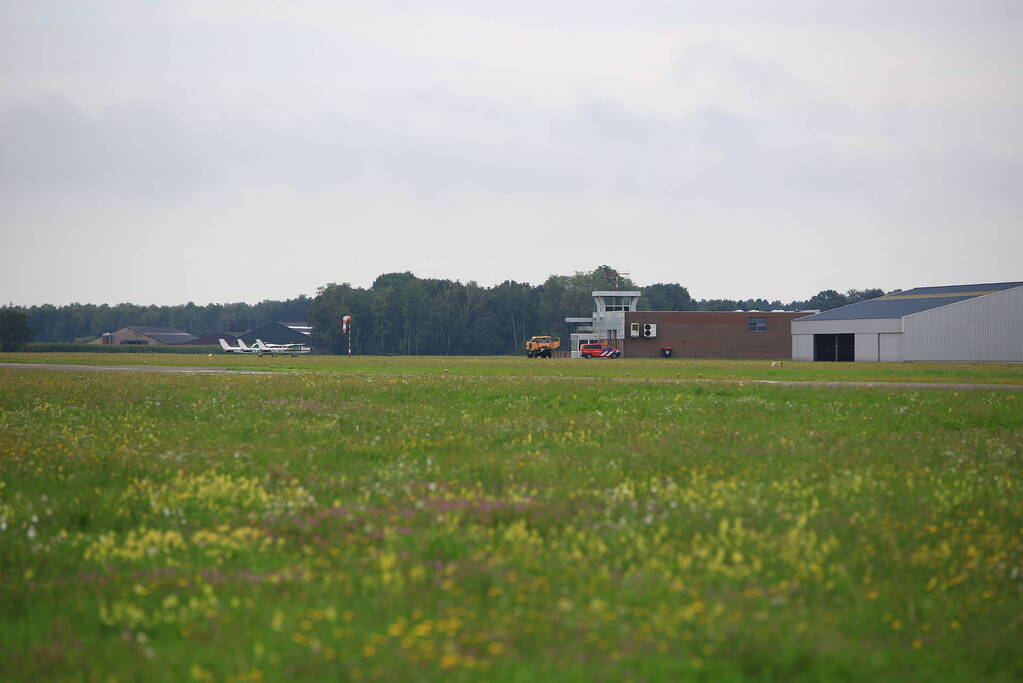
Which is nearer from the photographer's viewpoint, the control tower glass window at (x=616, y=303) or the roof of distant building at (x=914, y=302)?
the roof of distant building at (x=914, y=302)

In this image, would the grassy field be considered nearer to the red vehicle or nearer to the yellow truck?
the yellow truck

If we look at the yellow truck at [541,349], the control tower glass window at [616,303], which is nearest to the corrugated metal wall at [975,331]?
the yellow truck at [541,349]

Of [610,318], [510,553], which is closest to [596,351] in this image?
[610,318]

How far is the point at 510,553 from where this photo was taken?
10.4 meters

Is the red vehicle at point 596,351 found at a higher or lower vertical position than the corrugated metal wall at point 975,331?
lower

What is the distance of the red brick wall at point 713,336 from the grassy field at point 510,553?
96.8m

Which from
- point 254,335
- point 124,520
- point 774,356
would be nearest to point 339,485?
point 124,520

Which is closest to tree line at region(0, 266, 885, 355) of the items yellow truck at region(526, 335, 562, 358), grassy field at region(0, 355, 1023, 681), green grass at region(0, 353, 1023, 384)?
yellow truck at region(526, 335, 562, 358)

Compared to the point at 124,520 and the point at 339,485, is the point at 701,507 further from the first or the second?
the point at 124,520

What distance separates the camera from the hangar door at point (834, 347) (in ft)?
287

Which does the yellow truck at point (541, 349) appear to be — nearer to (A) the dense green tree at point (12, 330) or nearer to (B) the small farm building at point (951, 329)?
(B) the small farm building at point (951, 329)

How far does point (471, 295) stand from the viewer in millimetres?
186750

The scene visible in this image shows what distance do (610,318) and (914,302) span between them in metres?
42.0

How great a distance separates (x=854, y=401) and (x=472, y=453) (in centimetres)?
1532
